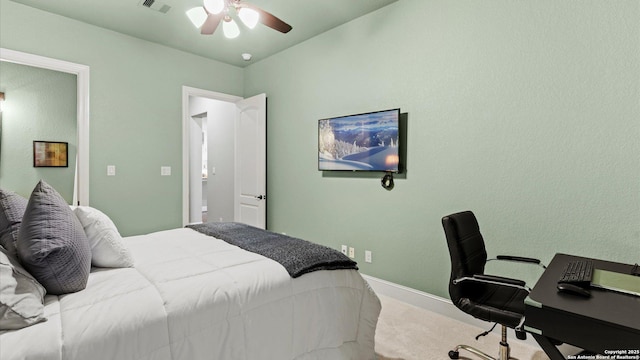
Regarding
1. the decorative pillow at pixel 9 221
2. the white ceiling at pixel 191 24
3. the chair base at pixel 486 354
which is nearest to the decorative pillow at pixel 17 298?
the decorative pillow at pixel 9 221

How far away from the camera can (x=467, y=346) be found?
6.52ft

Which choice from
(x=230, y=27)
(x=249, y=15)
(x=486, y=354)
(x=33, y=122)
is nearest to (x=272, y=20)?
(x=249, y=15)

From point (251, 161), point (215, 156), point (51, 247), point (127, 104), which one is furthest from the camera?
point (215, 156)

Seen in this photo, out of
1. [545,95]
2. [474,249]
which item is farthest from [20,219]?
[545,95]

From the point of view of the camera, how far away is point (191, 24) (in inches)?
130

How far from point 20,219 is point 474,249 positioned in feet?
7.87

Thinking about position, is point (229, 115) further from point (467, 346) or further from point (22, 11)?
point (467, 346)

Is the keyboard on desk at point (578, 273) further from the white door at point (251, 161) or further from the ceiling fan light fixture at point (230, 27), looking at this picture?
the white door at point (251, 161)

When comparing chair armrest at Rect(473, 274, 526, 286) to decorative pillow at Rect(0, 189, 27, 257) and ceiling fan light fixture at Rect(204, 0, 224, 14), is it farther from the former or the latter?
ceiling fan light fixture at Rect(204, 0, 224, 14)

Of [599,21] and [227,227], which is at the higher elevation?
[599,21]

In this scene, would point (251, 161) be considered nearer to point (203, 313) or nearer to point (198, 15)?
point (198, 15)

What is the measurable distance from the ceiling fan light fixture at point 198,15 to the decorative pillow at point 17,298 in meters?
1.86

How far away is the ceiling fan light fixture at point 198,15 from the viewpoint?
7.41 ft

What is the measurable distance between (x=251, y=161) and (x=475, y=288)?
3223 mm
